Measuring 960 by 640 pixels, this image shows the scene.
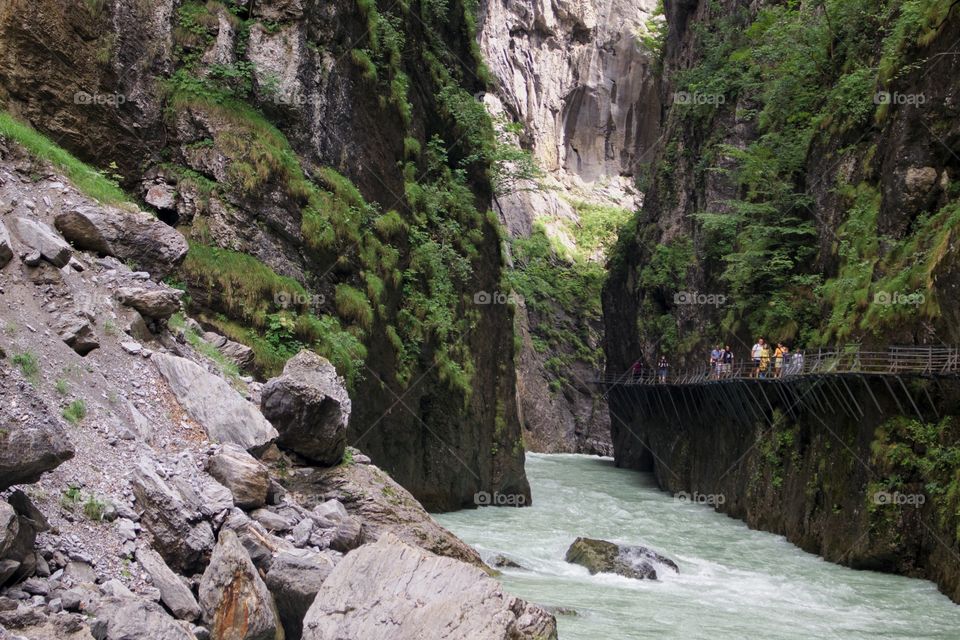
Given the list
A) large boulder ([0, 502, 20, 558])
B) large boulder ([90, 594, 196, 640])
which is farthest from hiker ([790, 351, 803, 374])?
large boulder ([0, 502, 20, 558])

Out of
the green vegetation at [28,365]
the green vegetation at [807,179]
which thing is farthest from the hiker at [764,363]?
the green vegetation at [28,365]

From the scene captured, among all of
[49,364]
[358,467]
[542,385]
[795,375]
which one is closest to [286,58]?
[358,467]

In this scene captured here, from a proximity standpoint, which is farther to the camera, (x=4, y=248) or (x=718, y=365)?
(x=718, y=365)

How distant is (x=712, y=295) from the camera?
31.4 metres

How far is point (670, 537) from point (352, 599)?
634 inches

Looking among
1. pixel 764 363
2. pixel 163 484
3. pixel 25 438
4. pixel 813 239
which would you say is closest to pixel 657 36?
pixel 813 239

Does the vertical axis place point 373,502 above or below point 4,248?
below

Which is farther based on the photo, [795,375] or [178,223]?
[795,375]

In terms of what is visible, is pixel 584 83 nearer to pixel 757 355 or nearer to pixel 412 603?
pixel 757 355

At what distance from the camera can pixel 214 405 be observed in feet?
31.7

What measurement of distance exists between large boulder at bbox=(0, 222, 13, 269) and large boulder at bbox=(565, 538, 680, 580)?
10.4m

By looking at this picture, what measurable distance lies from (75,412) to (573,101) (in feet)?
229

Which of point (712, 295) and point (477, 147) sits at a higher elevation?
point (477, 147)

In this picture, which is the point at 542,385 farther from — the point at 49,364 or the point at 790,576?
the point at 49,364
